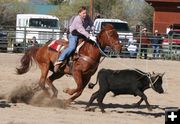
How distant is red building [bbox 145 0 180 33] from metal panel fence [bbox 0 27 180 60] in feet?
42.1

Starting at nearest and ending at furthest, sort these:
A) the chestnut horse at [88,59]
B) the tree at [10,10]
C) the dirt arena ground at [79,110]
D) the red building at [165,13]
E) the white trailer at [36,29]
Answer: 1. the dirt arena ground at [79,110]
2. the chestnut horse at [88,59]
3. the white trailer at [36,29]
4. the red building at [165,13]
5. the tree at [10,10]

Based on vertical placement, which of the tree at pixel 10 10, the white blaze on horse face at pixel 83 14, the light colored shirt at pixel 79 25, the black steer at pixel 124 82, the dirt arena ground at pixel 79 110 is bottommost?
the tree at pixel 10 10

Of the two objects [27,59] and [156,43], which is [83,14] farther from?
[156,43]

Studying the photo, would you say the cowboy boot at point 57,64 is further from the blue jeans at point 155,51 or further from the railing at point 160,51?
the blue jeans at point 155,51

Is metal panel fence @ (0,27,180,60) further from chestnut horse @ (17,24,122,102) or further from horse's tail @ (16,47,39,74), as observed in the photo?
chestnut horse @ (17,24,122,102)

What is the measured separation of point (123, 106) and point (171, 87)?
433cm

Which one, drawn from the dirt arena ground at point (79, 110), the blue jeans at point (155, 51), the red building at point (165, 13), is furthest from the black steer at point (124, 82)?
the red building at point (165, 13)

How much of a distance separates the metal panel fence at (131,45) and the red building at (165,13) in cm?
1282

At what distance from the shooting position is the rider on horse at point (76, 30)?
981 cm

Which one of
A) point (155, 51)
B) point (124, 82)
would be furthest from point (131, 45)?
point (124, 82)

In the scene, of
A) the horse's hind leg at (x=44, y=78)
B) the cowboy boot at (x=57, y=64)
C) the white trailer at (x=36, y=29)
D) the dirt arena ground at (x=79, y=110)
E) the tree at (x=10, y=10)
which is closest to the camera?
the dirt arena ground at (x=79, y=110)

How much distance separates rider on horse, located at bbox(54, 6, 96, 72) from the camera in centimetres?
981

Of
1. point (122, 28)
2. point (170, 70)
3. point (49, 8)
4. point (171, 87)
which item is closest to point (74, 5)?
point (49, 8)

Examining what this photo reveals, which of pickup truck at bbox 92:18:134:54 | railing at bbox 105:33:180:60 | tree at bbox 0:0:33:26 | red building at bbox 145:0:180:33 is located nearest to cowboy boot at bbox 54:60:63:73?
pickup truck at bbox 92:18:134:54
